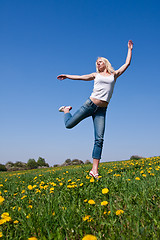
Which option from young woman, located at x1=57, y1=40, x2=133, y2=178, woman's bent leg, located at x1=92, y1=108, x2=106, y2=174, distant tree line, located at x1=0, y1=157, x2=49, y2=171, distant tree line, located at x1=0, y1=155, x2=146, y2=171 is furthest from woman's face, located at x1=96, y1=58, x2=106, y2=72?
distant tree line, located at x1=0, y1=157, x2=49, y2=171

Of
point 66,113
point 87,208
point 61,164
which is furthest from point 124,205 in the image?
point 61,164

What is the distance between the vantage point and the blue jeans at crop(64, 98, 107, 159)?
5109mm

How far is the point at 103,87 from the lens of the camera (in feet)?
16.6

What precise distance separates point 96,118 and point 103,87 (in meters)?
0.76

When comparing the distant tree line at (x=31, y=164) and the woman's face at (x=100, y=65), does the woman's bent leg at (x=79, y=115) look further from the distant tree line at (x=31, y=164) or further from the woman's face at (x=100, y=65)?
the distant tree line at (x=31, y=164)

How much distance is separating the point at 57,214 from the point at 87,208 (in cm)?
44

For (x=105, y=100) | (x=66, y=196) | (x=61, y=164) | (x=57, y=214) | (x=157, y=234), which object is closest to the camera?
(x=157, y=234)

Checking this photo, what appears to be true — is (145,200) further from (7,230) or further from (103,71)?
(103,71)

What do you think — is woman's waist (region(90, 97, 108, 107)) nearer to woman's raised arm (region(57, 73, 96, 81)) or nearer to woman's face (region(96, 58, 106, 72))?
woman's raised arm (region(57, 73, 96, 81))

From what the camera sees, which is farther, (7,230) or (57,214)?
(57,214)

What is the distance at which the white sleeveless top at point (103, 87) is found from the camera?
16.5 feet

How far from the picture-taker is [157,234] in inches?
76.8

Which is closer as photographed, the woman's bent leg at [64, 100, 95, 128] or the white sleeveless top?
the white sleeveless top

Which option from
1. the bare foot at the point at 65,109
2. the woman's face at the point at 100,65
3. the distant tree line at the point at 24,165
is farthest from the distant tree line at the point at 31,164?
the woman's face at the point at 100,65
